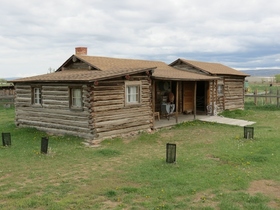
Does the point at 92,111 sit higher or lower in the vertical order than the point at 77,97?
lower

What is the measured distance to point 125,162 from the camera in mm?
11234

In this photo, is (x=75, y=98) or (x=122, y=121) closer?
(x=75, y=98)

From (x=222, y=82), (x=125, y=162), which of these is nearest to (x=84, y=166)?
(x=125, y=162)

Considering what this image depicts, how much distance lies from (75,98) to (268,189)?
985 centimetres

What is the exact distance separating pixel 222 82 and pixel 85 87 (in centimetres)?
1407

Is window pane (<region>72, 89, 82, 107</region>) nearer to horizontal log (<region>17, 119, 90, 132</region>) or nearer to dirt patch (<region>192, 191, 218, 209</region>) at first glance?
horizontal log (<region>17, 119, 90, 132</region>)

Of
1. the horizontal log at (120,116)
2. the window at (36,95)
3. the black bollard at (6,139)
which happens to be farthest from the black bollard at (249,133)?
the window at (36,95)

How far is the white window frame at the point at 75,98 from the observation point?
1484cm

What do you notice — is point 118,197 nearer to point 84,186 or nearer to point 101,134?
point 84,186

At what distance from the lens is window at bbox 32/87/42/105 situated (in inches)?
681

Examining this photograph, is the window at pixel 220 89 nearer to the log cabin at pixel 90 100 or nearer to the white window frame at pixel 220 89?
the white window frame at pixel 220 89

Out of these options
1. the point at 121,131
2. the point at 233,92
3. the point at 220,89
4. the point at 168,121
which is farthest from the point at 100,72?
the point at 233,92

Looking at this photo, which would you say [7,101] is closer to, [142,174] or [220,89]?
[220,89]

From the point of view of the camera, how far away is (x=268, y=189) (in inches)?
327
